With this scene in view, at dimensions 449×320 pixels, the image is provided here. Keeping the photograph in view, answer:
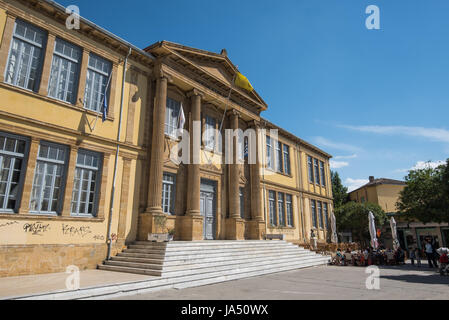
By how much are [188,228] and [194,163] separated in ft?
9.60

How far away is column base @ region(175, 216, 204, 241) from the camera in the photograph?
12923mm

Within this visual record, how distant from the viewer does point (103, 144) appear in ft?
36.2

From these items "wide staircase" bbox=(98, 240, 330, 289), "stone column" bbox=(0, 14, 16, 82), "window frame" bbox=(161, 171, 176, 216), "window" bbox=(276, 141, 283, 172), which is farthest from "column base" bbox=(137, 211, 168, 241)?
"window" bbox=(276, 141, 283, 172)

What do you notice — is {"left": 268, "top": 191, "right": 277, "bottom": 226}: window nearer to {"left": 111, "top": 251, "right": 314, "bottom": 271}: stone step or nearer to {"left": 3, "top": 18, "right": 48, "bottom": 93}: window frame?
{"left": 111, "top": 251, "right": 314, "bottom": 271}: stone step

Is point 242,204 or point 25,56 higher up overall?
point 25,56

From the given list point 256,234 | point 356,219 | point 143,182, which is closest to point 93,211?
point 143,182

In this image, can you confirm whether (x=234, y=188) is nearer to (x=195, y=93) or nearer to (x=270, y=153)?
(x=195, y=93)

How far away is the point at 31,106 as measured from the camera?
936 centimetres

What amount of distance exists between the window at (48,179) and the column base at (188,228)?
5033mm

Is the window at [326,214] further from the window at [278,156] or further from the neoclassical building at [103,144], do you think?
the neoclassical building at [103,144]

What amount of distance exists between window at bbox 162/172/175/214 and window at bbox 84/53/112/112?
13.1 feet

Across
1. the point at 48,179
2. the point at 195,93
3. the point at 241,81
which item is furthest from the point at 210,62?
the point at 48,179

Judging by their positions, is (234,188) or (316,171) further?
(316,171)
